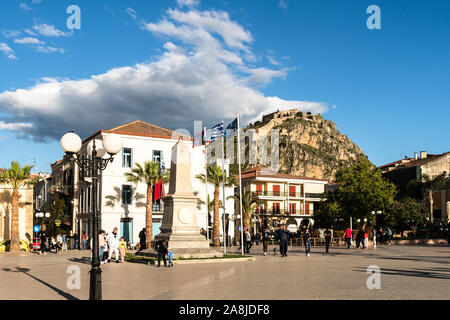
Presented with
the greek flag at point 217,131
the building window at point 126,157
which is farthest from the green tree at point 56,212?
the greek flag at point 217,131

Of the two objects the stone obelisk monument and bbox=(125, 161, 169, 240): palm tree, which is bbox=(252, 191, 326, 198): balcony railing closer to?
bbox=(125, 161, 169, 240): palm tree

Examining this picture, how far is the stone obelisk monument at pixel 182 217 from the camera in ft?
68.6

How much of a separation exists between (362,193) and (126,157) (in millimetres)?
24183

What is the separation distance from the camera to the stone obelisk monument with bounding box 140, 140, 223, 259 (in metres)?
20.9

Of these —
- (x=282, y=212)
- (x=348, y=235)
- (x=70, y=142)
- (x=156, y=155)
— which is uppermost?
(x=156, y=155)

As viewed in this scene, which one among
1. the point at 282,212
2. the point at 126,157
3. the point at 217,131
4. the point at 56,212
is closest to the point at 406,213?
the point at 282,212

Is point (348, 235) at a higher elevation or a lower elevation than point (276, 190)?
lower

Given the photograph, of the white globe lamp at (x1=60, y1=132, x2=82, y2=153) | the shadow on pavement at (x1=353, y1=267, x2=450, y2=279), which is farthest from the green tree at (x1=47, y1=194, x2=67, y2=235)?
the white globe lamp at (x1=60, y1=132, x2=82, y2=153)

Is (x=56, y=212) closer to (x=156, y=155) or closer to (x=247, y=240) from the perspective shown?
(x=156, y=155)

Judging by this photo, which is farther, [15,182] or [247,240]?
[15,182]

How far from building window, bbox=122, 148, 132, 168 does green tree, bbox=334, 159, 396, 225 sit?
72.6 feet

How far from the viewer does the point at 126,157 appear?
46.8m

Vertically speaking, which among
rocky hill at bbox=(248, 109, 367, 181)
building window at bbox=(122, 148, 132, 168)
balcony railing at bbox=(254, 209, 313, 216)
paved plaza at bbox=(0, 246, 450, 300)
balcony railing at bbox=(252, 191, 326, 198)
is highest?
rocky hill at bbox=(248, 109, 367, 181)
